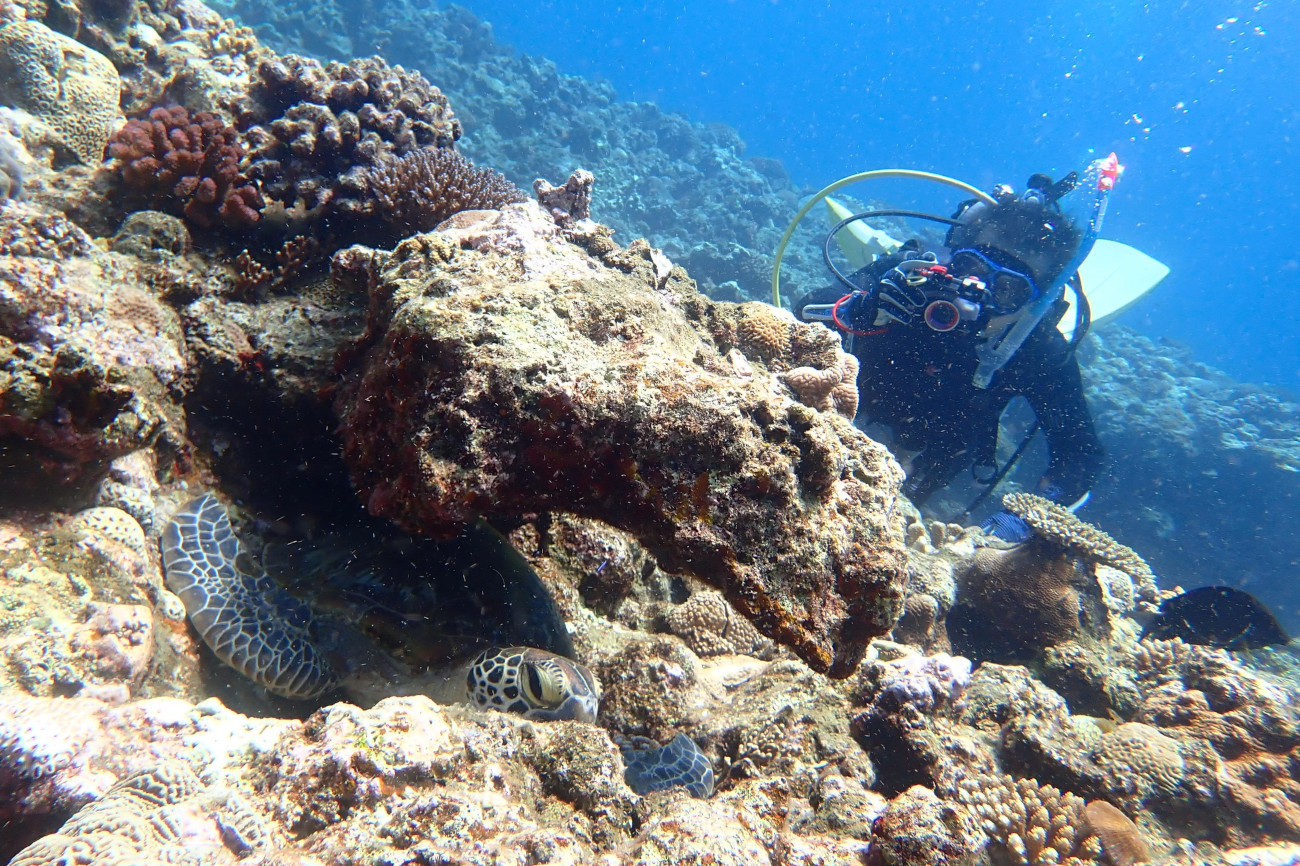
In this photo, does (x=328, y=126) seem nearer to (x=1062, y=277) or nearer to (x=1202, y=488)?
(x=1062, y=277)

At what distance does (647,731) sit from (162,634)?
2063 millimetres

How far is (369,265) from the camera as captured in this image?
9.18ft

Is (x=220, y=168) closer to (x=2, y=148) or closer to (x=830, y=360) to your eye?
(x=2, y=148)

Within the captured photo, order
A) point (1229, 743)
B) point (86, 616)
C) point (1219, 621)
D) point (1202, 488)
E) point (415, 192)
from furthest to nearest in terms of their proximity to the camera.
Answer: point (1202, 488), point (1219, 621), point (415, 192), point (1229, 743), point (86, 616)

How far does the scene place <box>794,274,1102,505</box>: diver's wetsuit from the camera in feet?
21.6

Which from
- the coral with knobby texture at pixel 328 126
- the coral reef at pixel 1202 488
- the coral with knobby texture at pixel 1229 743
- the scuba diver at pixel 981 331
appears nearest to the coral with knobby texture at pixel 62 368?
the coral with knobby texture at pixel 328 126

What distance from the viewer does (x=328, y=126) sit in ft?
13.5

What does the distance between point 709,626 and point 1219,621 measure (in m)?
5.72

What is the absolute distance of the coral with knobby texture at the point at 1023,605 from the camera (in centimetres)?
488

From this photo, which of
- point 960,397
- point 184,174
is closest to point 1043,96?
point 960,397

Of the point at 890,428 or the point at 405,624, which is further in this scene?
the point at 890,428

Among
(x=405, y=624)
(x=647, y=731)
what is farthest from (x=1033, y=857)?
(x=405, y=624)

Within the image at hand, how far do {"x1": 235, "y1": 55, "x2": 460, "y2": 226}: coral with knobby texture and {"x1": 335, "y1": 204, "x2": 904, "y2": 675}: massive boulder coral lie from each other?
2.51 metres

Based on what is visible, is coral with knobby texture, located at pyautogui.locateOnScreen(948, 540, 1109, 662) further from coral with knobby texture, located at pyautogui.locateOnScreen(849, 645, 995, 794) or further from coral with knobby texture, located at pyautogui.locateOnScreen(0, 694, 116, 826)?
coral with knobby texture, located at pyautogui.locateOnScreen(0, 694, 116, 826)
